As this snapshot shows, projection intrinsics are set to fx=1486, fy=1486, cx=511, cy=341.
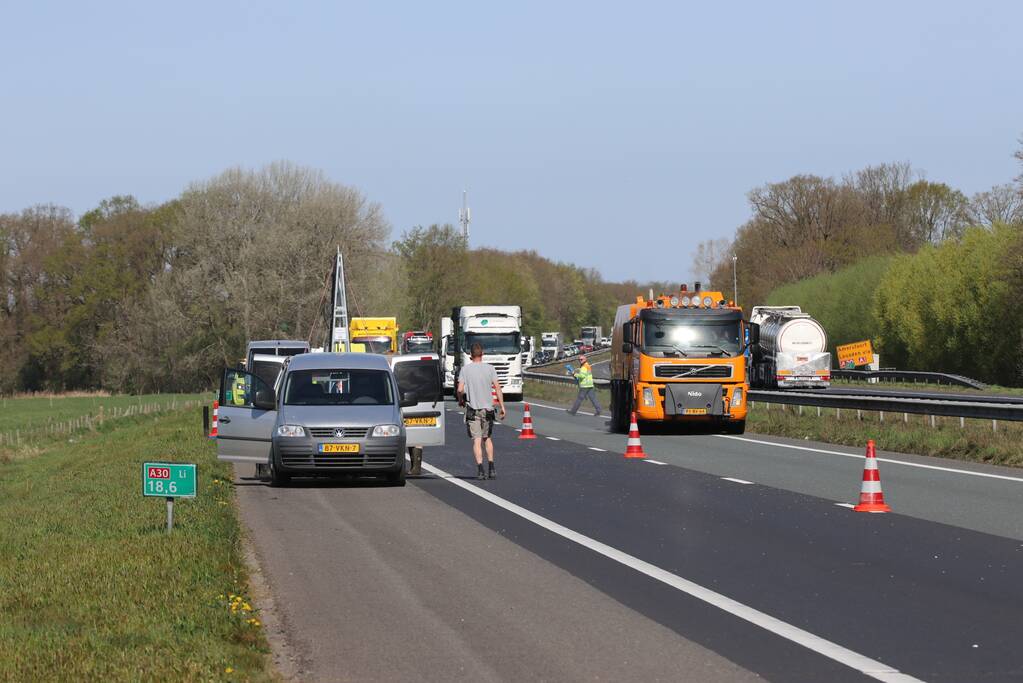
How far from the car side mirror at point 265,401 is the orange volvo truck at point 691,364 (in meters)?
12.5

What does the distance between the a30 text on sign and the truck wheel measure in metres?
20.7

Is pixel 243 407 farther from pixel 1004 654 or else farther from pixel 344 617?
pixel 1004 654

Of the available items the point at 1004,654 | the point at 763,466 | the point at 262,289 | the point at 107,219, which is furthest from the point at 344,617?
the point at 107,219

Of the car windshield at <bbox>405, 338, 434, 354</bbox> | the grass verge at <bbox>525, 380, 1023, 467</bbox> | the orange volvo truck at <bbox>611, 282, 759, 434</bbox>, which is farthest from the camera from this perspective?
the car windshield at <bbox>405, 338, 434, 354</bbox>

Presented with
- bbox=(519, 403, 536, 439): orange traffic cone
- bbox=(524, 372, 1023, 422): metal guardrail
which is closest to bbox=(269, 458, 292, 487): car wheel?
bbox=(524, 372, 1023, 422): metal guardrail

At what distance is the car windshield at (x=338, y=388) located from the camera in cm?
2033

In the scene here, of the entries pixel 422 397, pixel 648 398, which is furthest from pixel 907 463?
pixel 648 398

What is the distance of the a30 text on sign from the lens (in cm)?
1352

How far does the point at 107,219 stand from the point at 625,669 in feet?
337

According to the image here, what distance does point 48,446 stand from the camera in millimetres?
51594

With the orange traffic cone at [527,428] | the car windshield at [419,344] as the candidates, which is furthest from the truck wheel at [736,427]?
the car windshield at [419,344]

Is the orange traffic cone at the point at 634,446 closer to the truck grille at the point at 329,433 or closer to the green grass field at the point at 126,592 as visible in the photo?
the truck grille at the point at 329,433

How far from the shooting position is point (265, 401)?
20.0m

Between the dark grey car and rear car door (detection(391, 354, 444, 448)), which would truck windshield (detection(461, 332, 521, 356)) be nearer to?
rear car door (detection(391, 354, 444, 448))
